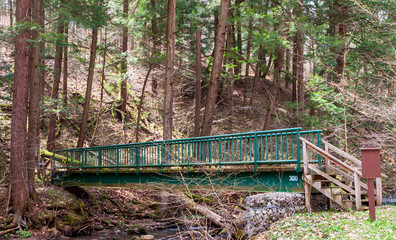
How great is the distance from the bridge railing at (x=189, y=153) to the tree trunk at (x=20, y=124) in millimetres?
2936

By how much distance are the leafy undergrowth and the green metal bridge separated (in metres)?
0.89

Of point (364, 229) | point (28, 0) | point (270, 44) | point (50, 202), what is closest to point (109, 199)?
point (50, 202)

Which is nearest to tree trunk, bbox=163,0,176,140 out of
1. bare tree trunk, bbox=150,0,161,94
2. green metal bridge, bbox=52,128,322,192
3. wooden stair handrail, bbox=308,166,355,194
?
bare tree trunk, bbox=150,0,161,94

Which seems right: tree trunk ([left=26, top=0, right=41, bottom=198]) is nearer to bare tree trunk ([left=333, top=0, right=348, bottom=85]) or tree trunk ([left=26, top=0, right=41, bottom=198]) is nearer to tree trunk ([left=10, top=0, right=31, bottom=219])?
tree trunk ([left=10, top=0, right=31, bottom=219])

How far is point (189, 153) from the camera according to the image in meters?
10.8

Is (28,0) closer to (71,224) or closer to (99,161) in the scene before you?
(99,161)

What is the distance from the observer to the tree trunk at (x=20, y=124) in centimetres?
1266

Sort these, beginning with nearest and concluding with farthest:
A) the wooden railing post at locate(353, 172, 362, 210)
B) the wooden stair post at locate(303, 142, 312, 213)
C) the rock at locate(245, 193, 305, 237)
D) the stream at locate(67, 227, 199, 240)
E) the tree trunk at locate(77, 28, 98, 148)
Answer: the wooden railing post at locate(353, 172, 362, 210) < the wooden stair post at locate(303, 142, 312, 213) < the rock at locate(245, 193, 305, 237) < the stream at locate(67, 227, 199, 240) < the tree trunk at locate(77, 28, 98, 148)

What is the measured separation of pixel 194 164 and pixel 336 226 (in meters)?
4.44

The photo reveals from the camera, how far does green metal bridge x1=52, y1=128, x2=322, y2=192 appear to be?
9.12 m

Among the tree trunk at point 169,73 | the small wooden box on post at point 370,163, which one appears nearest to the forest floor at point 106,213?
the tree trunk at point 169,73

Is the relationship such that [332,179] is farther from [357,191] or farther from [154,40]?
[154,40]

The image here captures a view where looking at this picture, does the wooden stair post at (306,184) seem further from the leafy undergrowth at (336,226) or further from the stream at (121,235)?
the stream at (121,235)

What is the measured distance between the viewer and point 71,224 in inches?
542
